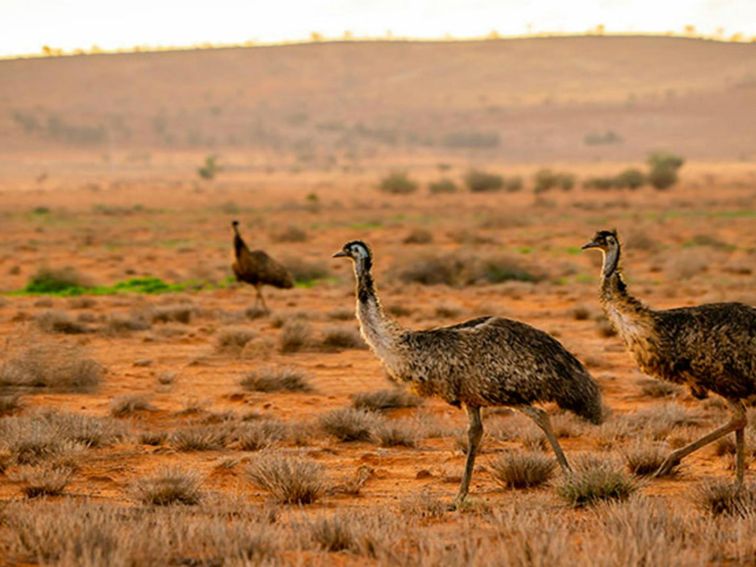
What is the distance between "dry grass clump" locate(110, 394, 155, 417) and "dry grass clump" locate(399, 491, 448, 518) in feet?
14.9

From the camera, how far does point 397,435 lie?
10.4 meters

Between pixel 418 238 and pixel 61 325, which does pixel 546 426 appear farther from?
pixel 418 238

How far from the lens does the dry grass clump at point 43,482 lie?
8.19 metres

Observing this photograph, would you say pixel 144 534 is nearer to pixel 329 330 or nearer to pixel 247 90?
pixel 329 330

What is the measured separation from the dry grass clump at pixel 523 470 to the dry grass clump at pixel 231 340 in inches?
297

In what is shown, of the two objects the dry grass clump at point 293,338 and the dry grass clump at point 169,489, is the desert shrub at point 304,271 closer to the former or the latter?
the dry grass clump at point 293,338

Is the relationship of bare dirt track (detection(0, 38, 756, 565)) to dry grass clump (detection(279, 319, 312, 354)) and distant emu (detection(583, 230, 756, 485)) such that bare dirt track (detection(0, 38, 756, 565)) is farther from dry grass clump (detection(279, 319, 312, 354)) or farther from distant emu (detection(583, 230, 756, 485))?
distant emu (detection(583, 230, 756, 485))

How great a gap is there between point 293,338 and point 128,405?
4672mm

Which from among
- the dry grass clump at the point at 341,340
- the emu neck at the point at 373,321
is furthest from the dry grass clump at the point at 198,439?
the dry grass clump at the point at 341,340

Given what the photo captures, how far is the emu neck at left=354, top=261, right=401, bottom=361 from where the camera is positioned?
8188 millimetres

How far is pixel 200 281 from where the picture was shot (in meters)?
25.2

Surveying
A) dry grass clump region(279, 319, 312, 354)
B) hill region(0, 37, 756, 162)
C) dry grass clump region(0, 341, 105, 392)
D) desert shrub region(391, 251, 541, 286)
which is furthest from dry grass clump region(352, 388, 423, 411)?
hill region(0, 37, 756, 162)

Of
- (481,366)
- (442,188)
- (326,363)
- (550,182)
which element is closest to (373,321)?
(481,366)

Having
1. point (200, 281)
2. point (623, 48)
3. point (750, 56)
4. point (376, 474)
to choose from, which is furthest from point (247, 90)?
point (376, 474)
